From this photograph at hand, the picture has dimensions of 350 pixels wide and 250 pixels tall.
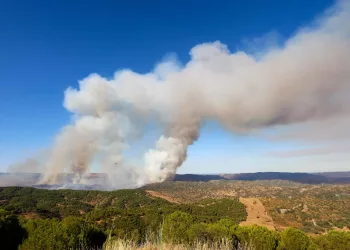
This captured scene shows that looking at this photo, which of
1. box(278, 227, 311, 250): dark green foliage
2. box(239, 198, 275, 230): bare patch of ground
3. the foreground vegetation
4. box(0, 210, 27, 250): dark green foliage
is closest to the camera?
the foreground vegetation

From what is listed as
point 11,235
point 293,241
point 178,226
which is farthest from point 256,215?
point 11,235

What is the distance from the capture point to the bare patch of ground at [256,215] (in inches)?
2776

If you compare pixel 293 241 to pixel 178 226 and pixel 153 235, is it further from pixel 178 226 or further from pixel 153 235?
pixel 153 235

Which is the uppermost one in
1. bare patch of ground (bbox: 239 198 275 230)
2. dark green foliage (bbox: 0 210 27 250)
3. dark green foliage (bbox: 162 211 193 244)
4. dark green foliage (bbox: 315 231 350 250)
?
dark green foliage (bbox: 0 210 27 250)

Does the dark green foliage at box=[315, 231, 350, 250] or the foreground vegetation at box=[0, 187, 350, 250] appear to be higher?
the foreground vegetation at box=[0, 187, 350, 250]

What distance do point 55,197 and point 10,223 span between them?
104 metres

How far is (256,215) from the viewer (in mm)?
83188

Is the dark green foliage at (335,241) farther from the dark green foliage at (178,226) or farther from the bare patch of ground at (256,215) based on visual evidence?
the bare patch of ground at (256,215)

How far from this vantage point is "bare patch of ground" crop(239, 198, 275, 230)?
70.5 meters

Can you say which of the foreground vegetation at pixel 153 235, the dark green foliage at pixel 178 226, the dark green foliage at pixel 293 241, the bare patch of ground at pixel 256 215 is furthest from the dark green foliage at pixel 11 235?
the bare patch of ground at pixel 256 215

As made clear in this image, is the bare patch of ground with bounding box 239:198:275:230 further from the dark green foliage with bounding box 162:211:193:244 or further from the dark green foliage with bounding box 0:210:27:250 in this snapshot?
the dark green foliage with bounding box 0:210:27:250

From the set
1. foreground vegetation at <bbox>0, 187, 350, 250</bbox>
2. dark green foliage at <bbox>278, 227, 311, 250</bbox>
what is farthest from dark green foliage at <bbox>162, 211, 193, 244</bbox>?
dark green foliage at <bbox>278, 227, 311, 250</bbox>

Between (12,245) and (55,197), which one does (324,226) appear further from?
(55,197)

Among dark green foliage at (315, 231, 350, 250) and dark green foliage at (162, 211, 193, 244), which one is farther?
dark green foliage at (162, 211, 193, 244)
